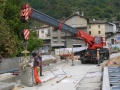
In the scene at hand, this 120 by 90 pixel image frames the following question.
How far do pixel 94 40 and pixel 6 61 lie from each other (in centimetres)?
1002

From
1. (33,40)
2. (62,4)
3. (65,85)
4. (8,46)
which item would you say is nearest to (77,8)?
(62,4)

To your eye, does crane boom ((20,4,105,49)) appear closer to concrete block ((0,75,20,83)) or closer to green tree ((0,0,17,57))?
concrete block ((0,75,20,83))

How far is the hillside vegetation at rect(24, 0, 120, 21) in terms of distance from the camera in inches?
4173

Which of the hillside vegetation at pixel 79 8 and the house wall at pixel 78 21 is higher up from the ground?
the hillside vegetation at pixel 79 8

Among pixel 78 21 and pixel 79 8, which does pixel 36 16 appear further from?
pixel 79 8

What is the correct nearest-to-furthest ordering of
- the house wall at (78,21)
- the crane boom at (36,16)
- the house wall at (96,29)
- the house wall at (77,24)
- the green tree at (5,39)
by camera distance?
the crane boom at (36,16), the green tree at (5,39), the house wall at (77,24), the house wall at (78,21), the house wall at (96,29)

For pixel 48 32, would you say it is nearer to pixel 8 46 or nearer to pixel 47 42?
pixel 47 42

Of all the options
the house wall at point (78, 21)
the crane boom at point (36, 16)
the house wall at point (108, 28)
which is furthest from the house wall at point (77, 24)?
the crane boom at point (36, 16)

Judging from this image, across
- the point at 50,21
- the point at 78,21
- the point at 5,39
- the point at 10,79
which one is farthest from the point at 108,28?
the point at 10,79

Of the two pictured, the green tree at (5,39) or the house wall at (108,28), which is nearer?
the green tree at (5,39)

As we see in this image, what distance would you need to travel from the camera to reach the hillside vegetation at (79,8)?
106000 millimetres

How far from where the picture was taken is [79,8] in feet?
386

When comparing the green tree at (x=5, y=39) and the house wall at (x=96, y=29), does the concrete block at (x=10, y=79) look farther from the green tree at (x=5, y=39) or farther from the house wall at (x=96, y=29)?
the house wall at (x=96, y=29)

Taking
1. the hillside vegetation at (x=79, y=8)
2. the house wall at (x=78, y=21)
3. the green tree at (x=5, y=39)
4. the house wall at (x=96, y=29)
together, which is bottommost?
the green tree at (x=5, y=39)
